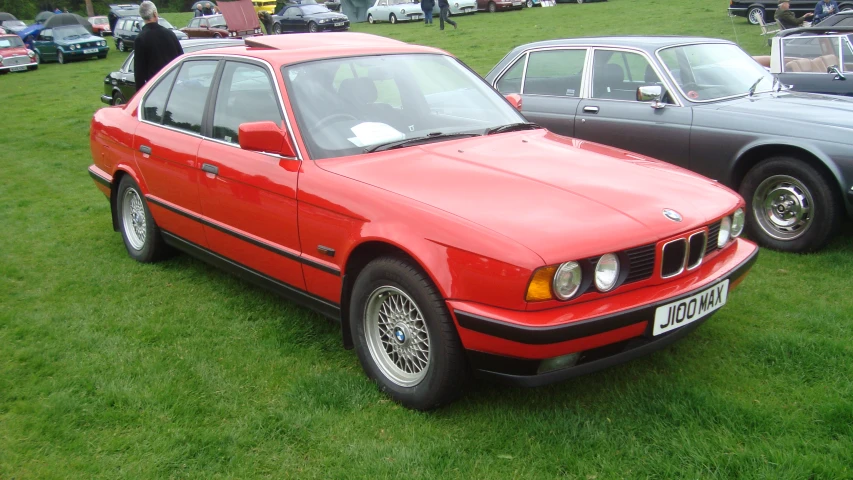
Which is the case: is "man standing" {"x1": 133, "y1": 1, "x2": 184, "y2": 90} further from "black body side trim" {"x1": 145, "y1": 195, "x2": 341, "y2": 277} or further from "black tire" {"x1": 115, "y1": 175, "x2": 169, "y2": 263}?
"black body side trim" {"x1": 145, "y1": 195, "x2": 341, "y2": 277}

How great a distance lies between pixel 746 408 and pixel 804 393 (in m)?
0.36

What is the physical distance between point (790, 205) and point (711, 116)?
0.93 metres

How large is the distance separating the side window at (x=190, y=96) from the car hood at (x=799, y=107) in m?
3.99

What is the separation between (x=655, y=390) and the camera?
3514mm

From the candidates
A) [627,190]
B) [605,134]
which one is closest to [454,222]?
[627,190]

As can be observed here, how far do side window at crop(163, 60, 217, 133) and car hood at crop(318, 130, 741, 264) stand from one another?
1.44 meters

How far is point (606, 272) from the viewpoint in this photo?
3035mm

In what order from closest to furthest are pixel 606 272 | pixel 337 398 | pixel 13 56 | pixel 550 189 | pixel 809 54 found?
pixel 606 272, pixel 550 189, pixel 337 398, pixel 809 54, pixel 13 56

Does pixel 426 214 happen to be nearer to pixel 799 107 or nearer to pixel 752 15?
pixel 799 107

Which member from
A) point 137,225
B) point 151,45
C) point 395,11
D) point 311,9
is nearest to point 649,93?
point 137,225

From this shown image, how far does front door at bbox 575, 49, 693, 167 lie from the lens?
604cm

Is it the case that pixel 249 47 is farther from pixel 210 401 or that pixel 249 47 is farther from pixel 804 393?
pixel 804 393

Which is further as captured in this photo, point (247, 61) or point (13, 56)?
point (13, 56)

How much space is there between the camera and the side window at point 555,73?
6891 millimetres
